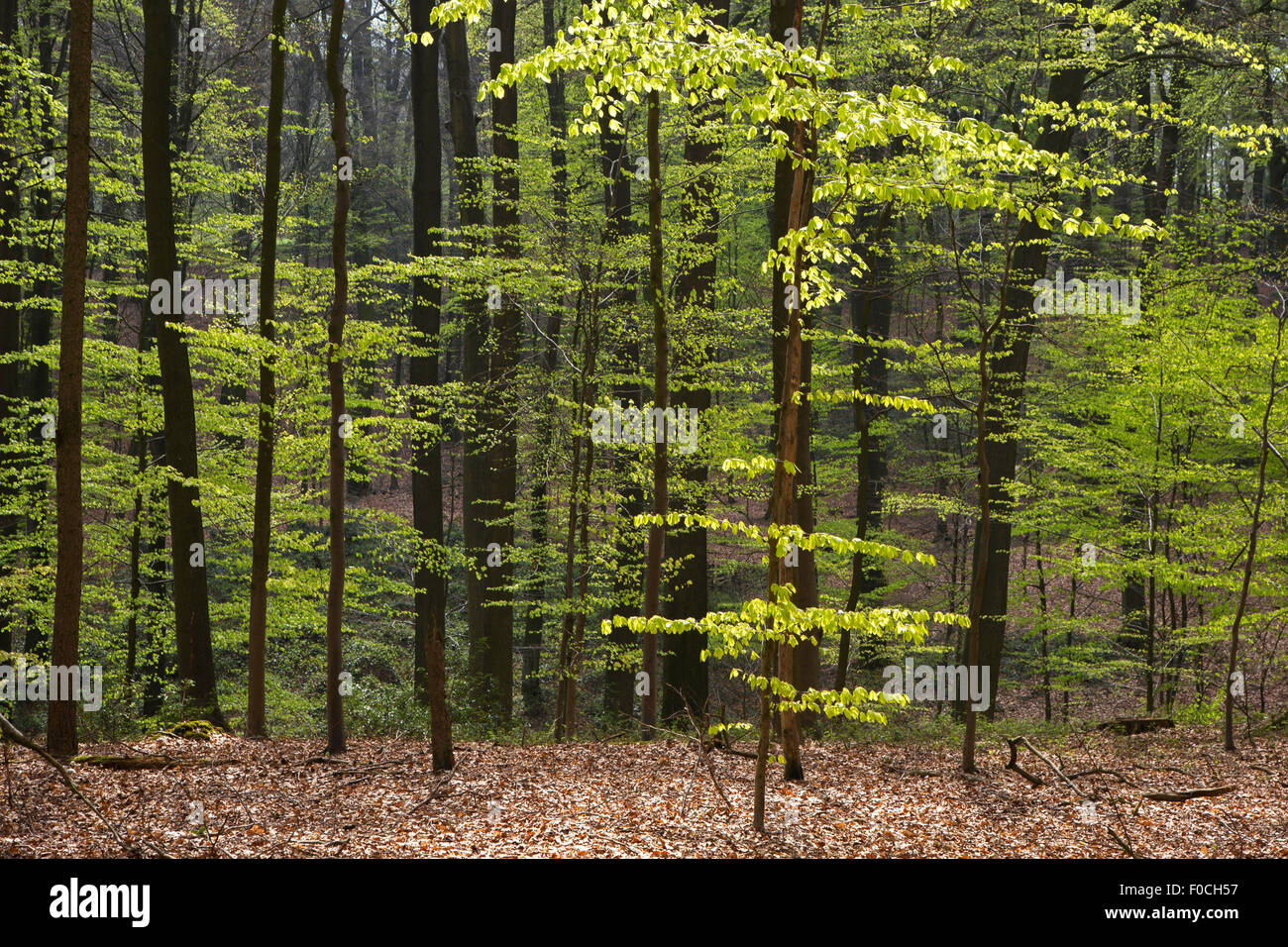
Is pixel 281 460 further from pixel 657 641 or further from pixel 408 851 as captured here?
pixel 408 851

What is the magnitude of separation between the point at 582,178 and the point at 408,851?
856 cm

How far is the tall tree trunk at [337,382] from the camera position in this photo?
29.7ft

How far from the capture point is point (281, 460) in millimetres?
11797

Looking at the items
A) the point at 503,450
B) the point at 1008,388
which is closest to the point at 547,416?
the point at 503,450

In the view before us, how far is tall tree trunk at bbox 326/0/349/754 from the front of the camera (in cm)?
905

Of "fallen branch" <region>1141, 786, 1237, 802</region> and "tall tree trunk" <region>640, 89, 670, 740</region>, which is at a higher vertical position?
"tall tree trunk" <region>640, 89, 670, 740</region>

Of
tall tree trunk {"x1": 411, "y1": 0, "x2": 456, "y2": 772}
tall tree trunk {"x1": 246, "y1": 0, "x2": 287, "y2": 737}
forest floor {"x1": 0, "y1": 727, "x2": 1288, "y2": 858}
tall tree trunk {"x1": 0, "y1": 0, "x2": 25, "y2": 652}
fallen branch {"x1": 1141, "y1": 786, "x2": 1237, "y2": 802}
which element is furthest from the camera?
tall tree trunk {"x1": 411, "y1": 0, "x2": 456, "y2": 772}

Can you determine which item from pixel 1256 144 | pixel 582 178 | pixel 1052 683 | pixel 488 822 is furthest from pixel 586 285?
pixel 1052 683

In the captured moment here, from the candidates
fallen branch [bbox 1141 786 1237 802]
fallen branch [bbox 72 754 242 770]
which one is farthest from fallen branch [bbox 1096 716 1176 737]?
fallen branch [bbox 72 754 242 770]

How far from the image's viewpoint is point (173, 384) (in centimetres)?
1069

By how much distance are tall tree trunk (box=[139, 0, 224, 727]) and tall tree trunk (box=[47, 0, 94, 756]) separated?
2266mm

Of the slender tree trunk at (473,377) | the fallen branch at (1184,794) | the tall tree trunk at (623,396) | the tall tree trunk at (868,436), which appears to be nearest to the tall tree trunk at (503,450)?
the slender tree trunk at (473,377)

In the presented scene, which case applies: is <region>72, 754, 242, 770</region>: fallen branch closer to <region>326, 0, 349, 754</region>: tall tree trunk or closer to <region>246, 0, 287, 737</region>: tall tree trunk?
<region>326, 0, 349, 754</region>: tall tree trunk

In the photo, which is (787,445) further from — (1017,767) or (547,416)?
(547,416)
